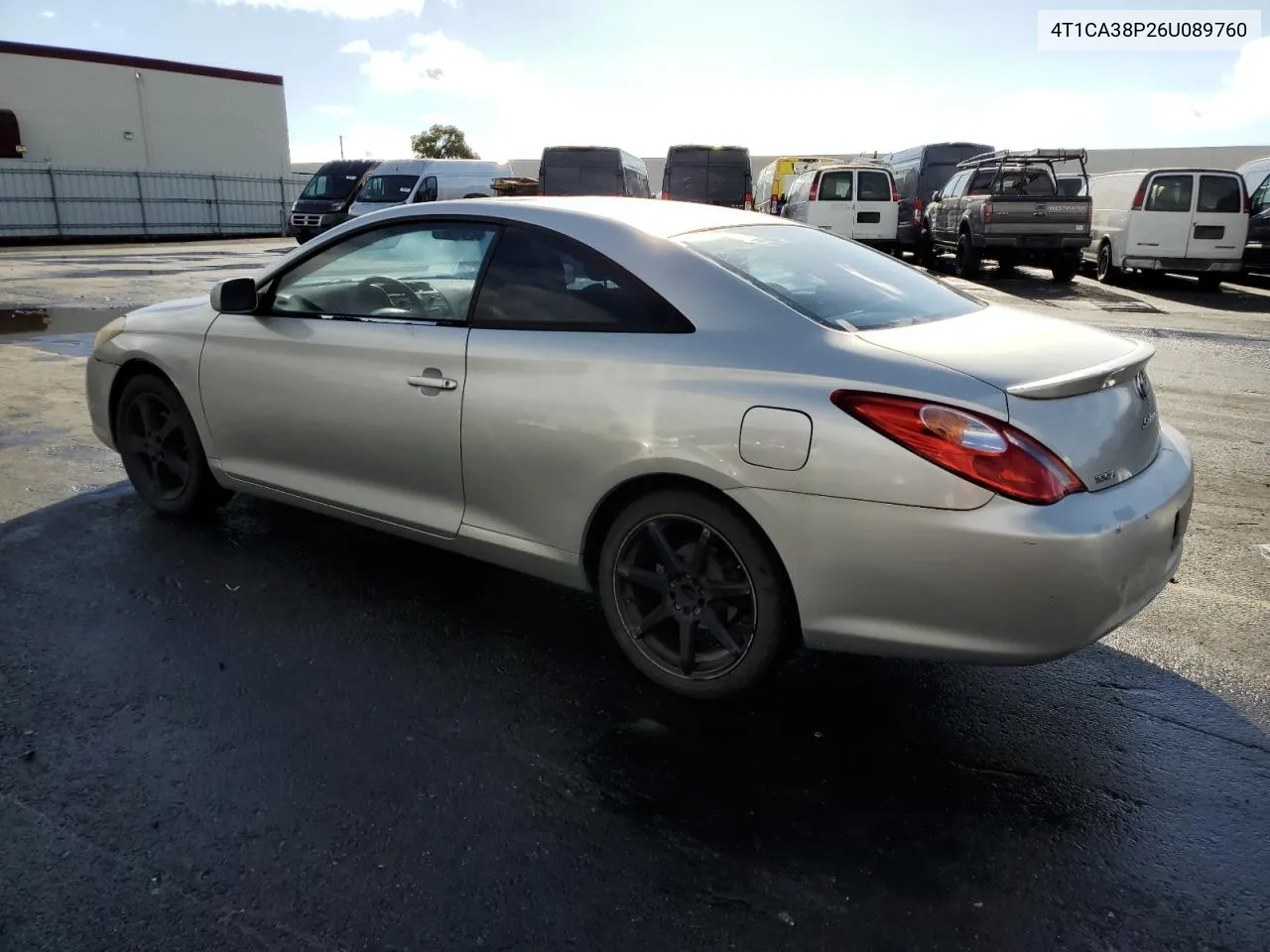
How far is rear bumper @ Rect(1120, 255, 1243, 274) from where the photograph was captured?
53.9 feet

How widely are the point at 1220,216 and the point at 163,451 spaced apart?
55.6ft

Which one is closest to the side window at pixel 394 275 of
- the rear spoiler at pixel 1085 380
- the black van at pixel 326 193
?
the rear spoiler at pixel 1085 380

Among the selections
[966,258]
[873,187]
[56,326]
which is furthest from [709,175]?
[56,326]

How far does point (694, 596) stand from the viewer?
3.18m

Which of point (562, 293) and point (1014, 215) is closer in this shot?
point (562, 293)

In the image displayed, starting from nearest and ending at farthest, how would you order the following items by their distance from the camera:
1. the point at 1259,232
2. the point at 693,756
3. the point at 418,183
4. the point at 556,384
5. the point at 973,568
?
1. the point at 973,568
2. the point at 693,756
3. the point at 556,384
4. the point at 1259,232
5. the point at 418,183

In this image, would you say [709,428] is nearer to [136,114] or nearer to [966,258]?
[966,258]

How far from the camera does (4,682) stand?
10.9 ft

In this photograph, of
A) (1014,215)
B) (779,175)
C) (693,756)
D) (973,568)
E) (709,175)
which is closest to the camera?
(973,568)

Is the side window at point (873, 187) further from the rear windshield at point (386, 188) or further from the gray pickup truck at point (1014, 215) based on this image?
the rear windshield at point (386, 188)

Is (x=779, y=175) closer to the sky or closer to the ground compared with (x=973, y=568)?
closer to the sky

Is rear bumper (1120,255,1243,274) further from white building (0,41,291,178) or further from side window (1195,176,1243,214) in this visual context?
white building (0,41,291,178)

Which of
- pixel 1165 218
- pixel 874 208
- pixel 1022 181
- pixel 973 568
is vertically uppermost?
pixel 1022 181

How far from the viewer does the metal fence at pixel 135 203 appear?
30547 mm
